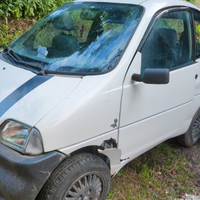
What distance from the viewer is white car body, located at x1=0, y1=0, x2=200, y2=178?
1.77 metres

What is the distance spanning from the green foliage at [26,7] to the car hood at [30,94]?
4.01m

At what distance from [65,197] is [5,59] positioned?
147 cm

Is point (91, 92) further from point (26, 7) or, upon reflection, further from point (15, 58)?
point (26, 7)

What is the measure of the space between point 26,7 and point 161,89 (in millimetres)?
4818

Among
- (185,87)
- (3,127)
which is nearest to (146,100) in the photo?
(185,87)

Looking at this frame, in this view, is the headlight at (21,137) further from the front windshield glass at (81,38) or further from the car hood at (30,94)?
the front windshield glass at (81,38)

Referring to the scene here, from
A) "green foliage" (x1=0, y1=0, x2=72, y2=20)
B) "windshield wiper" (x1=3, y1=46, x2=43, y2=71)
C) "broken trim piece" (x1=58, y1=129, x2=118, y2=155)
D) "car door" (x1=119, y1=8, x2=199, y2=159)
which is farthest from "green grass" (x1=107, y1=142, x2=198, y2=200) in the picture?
"green foliage" (x1=0, y1=0, x2=72, y2=20)

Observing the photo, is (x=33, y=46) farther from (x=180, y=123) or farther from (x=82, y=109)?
(x=180, y=123)

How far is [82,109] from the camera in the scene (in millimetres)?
1840

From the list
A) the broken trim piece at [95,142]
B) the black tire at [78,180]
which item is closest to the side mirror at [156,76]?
the broken trim piece at [95,142]

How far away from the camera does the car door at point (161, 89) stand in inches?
86.0

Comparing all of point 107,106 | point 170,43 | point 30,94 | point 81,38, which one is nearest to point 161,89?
point 170,43

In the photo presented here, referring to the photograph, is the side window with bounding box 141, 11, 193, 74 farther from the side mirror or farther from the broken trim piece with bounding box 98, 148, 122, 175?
the broken trim piece with bounding box 98, 148, 122, 175

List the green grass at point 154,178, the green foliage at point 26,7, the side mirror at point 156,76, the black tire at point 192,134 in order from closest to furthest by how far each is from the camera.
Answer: the side mirror at point 156,76, the green grass at point 154,178, the black tire at point 192,134, the green foliage at point 26,7
